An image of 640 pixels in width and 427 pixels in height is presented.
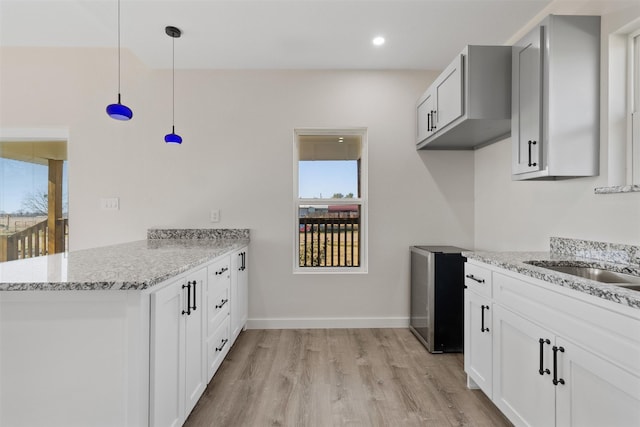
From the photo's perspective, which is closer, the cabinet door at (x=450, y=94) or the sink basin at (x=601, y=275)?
the sink basin at (x=601, y=275)

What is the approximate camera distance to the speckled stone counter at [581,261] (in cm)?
112

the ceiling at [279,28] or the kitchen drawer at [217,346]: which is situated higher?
the ceiling at [279,28]

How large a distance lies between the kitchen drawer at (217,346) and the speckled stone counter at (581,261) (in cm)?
177

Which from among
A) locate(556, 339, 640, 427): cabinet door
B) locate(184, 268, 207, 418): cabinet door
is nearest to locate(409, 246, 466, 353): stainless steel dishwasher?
locate(556, 339, 640, 427): cabinet door

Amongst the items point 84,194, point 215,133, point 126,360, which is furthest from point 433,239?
point 84,194

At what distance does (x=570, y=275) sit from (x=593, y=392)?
1.40 feet

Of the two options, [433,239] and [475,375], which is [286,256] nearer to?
[433,239]

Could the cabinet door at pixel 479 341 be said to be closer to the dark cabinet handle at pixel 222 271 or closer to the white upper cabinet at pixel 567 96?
the white upper cabinet at pixel 567 96

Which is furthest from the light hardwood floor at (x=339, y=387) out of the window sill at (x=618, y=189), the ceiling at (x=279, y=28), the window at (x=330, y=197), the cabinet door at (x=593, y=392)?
the ceiling at (x=279, y=28)

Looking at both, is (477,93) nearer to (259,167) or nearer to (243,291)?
(259,167)

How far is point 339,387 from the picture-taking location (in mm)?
2131

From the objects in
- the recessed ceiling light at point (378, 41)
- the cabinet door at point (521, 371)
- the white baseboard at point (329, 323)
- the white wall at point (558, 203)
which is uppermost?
the recessed ceiling light at point (378, 41)

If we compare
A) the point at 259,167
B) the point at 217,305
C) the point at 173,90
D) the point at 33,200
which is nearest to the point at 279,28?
the point at 259,167

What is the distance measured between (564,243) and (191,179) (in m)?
3.19
